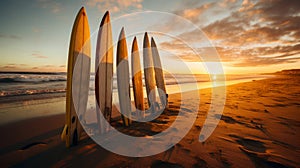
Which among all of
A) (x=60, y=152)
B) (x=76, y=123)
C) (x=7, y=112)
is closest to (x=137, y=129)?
(x=76, y=123)

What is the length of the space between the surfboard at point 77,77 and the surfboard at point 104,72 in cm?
21

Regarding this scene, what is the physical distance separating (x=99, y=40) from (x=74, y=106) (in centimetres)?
142

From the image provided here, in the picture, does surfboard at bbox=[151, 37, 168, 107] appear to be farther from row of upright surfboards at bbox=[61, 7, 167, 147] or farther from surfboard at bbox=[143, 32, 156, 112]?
row of upright surfboards at bbox=[61, 7, 167, 147]

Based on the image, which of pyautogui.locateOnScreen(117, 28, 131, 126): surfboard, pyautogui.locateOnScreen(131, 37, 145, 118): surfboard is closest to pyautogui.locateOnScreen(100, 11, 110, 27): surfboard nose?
pyautogui.locateOnScreen(117, 28, 131, 126): surfboard

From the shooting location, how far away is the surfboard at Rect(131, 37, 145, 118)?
376 centimetres

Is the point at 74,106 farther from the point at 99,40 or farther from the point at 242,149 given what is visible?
the point at 242,149

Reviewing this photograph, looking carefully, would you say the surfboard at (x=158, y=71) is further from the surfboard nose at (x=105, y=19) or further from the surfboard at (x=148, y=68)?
the surfboard nose at (x=105, y=19)

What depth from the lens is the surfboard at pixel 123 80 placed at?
317 cm

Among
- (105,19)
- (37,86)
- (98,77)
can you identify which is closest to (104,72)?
(98,77)

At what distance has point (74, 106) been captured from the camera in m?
2.28

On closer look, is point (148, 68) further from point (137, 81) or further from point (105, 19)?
point (105, 19)

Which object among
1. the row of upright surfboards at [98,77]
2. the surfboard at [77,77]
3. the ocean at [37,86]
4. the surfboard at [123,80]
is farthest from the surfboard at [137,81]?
the ocean at [37,86]

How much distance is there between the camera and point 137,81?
400cm

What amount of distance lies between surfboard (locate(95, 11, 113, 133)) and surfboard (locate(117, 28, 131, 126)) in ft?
0.97
